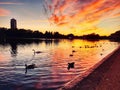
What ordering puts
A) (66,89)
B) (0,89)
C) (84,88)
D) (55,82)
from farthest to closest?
(55,82), (0,89), (66,89), (84,88)

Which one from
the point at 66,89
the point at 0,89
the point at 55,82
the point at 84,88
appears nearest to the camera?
the point at 84,88

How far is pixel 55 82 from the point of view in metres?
24.4

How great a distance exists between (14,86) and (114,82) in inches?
380

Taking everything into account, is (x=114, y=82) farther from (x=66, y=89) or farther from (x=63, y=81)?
(x=63, y=81)

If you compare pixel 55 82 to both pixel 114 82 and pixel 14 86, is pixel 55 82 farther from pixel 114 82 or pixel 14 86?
pixel 114 82

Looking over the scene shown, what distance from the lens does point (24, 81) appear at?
25047 millimetres

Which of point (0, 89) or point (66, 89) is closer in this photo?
point (66, 89)

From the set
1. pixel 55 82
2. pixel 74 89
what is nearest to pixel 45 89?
pixel 55 82

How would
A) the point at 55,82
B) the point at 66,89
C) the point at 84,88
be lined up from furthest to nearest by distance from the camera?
1. the point at 55,82
2. the point at 66,89
3. the point at 84,88

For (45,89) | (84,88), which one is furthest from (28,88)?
(84,88)

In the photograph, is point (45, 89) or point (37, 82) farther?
point (37, 82)

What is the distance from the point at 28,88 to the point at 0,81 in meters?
4.51

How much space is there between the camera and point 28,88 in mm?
21672

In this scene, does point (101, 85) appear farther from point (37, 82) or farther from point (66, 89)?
point (37, 82)
